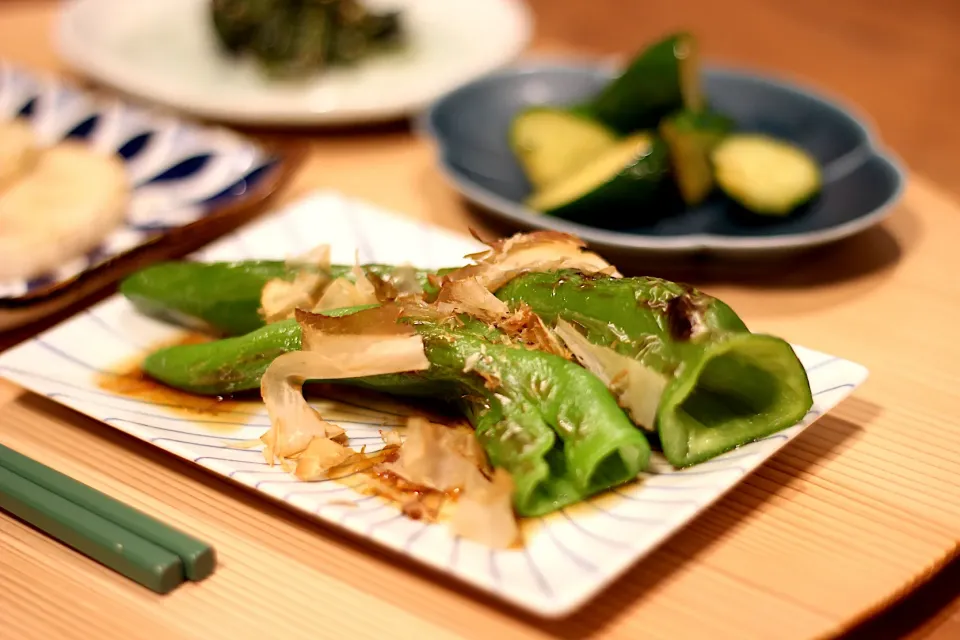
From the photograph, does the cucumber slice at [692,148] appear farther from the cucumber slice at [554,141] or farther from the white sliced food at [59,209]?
the white sliced food at [59,209]

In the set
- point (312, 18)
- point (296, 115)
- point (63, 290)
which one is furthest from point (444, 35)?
point (63, 290)

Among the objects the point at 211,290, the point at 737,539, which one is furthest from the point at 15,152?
the point at 737,539

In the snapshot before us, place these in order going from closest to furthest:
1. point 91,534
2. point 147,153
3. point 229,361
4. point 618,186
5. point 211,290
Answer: point 91,534 < point 229,361 < point 211,290 < point 618,186 < point 147,153

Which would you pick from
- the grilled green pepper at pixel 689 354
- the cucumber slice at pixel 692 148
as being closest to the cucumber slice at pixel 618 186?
the cucumber slice at pixel 692 148

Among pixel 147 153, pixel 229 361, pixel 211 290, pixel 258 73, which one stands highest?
pixel 258 73

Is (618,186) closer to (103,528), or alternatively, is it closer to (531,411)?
(531,411)

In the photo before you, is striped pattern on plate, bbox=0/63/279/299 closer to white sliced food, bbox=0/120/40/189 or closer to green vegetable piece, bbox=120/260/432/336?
white sliced food, bbox=0/120/40/189

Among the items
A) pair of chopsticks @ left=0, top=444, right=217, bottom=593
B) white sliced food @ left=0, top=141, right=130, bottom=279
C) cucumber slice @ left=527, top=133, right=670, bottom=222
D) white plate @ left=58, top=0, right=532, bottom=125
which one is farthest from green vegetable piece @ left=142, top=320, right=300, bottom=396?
white plate @ left=58, top=0, right=532, bottom=125
